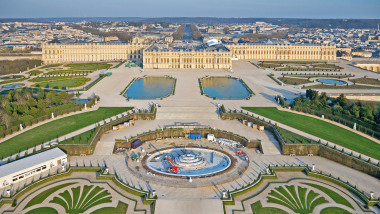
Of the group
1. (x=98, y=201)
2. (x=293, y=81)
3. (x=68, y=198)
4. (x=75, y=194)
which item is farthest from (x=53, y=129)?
(x=293, y=81)

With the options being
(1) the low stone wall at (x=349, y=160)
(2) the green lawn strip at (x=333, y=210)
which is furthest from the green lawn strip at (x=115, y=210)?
(1) the low stone wall at (x=349, y=160)

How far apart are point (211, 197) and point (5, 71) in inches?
3675

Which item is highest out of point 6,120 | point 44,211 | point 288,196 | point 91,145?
point 6,120

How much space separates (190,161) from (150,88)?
4346 centimetres

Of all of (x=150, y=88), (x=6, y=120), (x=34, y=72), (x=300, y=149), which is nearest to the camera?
(x=300, y=149)

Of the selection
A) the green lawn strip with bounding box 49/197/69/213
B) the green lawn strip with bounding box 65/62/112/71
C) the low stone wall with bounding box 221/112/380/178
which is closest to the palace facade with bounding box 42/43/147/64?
the green lawn strip with bounding box 65/62/112/71

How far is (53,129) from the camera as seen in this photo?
49719mm

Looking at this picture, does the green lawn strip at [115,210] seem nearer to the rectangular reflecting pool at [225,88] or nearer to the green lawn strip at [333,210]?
the green lawn strip at [333,210]

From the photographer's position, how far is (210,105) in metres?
63.0

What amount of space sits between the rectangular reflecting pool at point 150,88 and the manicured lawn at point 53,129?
1200 cm

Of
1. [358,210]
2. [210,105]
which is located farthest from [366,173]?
[210,105]

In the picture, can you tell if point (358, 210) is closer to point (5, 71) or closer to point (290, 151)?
point (290, 151)

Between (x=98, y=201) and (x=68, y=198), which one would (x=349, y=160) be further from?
(x=68, y=198)

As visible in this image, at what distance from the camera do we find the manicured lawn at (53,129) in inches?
1706
